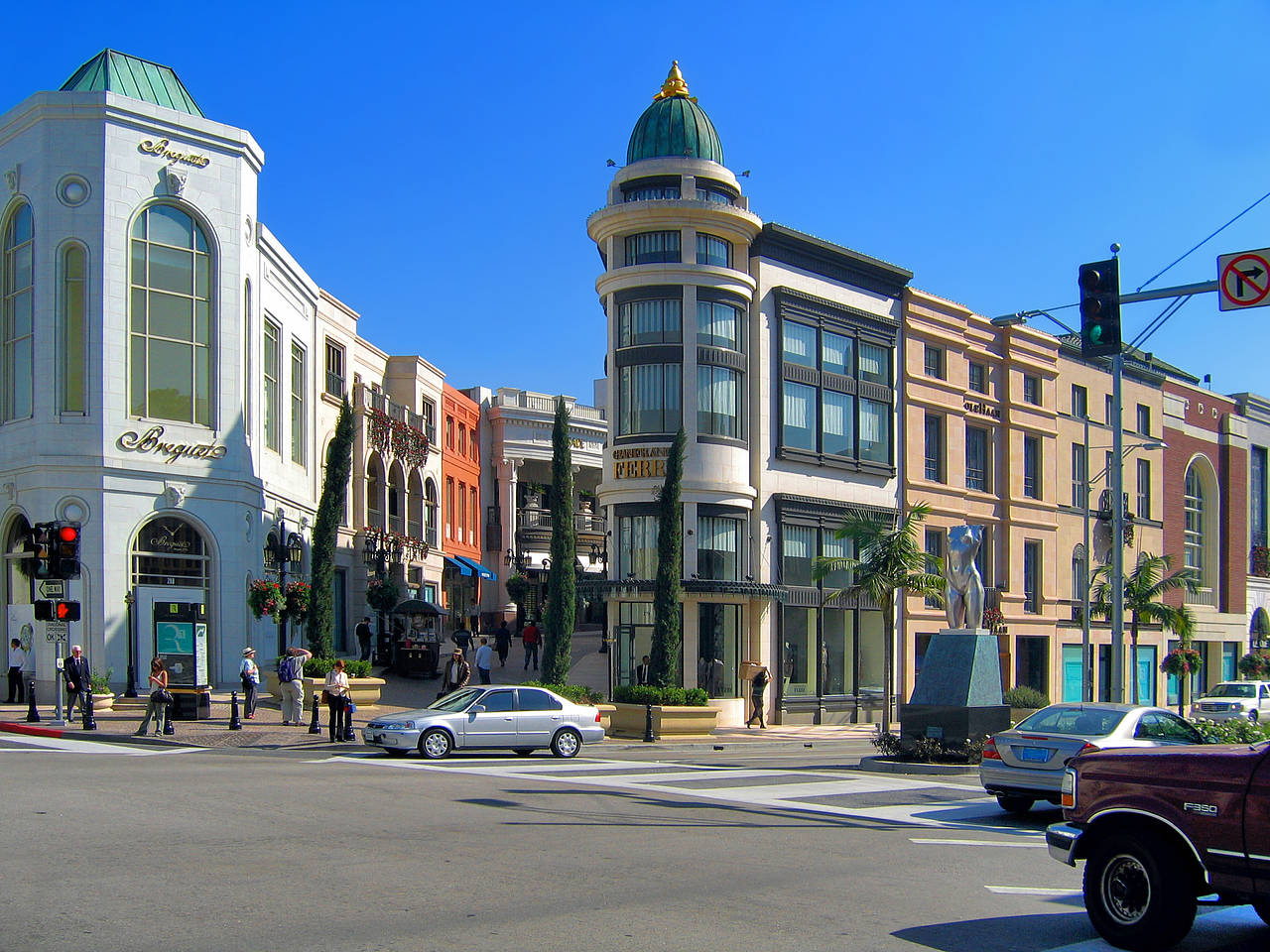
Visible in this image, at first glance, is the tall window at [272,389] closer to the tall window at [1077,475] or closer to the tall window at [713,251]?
the tall window at [713,251]

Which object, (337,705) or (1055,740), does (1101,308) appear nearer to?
(1055,740)

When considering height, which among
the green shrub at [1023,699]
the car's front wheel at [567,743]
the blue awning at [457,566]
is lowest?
the green shrub at [1023,699]

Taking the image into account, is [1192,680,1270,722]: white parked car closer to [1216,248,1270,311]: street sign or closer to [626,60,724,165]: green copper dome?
[626,60,724,165]: green copper dome

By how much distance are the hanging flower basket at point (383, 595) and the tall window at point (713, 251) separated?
16.1 m

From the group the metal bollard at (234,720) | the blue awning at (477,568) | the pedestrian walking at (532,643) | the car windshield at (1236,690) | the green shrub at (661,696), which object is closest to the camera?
the metal bollard at (234,720)

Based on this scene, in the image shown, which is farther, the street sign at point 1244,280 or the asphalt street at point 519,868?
the street sign at point 1244,280

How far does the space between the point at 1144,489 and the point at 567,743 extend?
138 ft

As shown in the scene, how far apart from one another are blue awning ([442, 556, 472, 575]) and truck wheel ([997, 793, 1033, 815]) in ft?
136

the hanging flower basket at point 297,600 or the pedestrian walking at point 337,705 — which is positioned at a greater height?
the hanging flower basket at point 297,600

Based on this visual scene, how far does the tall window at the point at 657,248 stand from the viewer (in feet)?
116

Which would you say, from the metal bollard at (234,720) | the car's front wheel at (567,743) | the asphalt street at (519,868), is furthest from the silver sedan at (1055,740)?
the metal bollard at (234,720)

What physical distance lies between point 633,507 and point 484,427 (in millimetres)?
30080

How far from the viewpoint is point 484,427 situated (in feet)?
211

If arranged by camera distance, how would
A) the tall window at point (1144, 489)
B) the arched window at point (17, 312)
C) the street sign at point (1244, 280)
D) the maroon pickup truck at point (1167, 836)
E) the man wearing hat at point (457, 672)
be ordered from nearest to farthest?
1. the maroon pickup truck at point (1167, 836)
2. the street sign at point (1244, 280)
3. the arched window at point (17, 312)
4. the man wearing hat at point (457, 672)
5. the tall window at point (1144, 489)
